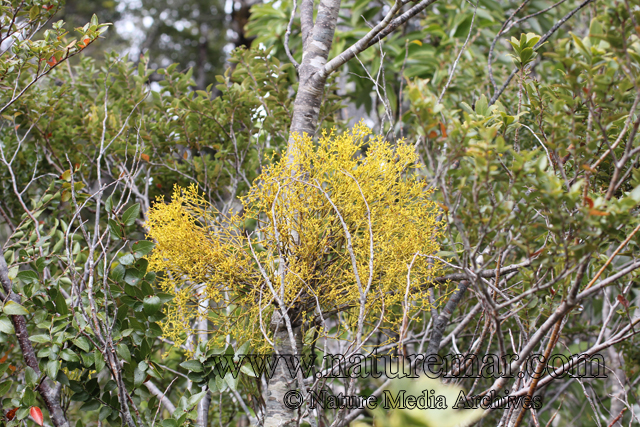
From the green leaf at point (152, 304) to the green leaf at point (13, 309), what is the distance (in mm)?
345

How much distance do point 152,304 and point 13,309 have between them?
0.40 meters

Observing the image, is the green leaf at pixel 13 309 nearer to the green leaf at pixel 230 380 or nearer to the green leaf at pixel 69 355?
the green leaf at pixel 69 355

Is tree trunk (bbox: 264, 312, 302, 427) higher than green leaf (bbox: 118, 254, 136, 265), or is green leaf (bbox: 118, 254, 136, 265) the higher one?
green leaf (bbox: 118, 254, 136, 265)

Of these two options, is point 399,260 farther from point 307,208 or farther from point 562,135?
point 562,135

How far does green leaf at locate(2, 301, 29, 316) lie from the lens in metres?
1.23

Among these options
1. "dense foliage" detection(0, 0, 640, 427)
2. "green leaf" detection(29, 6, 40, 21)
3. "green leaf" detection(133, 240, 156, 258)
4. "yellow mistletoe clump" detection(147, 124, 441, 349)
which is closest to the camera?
"dense foliage" detection(0, 0, 640, 427)

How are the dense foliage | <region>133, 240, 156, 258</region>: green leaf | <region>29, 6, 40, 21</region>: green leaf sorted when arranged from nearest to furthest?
the dense foliage
<region>133, 240, 156, 258</region>: green leaf
<region>29, 6, 40, 21</region>: green leaf

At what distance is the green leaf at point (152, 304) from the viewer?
4.09 feet

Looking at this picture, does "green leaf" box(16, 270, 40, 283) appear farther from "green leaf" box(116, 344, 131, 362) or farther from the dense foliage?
"green leaf" box(116, 344, 131, 362)

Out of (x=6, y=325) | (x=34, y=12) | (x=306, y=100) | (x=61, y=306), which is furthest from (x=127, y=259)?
(x=34, y=12)

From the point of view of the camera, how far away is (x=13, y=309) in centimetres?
124

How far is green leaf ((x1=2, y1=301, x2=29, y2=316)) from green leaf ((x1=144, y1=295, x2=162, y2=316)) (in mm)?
345

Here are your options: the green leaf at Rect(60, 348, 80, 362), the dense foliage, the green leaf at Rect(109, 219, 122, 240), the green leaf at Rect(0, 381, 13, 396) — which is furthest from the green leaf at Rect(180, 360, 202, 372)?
the green leaf at Rect(0, 381, 13, 396)

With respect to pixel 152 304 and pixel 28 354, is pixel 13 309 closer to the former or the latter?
pixel 28 354
